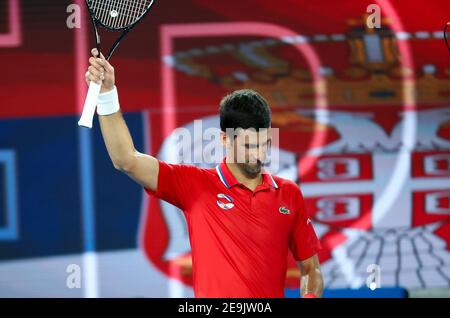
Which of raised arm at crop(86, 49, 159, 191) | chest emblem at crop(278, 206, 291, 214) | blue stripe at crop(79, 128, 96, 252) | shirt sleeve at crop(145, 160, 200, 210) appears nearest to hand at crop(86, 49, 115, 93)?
raised arm at crop(86, 49, 159, 191)

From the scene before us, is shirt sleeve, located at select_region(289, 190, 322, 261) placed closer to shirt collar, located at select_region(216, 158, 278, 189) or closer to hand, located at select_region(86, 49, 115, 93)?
shirt collar, located at select_region(216, 158, 278, 189)

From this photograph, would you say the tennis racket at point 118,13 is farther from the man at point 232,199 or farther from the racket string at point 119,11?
the man at point 232,199

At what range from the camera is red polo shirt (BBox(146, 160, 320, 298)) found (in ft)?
8.55

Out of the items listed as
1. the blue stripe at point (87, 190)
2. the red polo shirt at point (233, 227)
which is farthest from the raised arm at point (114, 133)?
the blue stripe at point (87, 190)

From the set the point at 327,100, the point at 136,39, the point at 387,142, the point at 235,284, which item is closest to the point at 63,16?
the point at 136,39

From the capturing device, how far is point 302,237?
280cm

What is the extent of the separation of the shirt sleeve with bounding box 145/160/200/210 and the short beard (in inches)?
6.0

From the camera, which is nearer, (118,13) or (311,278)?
(311,278)

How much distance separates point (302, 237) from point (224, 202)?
0.31 metres

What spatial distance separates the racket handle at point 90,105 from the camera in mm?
2473

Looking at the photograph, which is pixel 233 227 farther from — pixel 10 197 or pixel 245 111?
pixel 10 197

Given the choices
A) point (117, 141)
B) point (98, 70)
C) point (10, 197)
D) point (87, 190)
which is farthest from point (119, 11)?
point (10, 197)

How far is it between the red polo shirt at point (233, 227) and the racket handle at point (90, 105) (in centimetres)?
31

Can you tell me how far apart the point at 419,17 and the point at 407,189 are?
1.05 m
